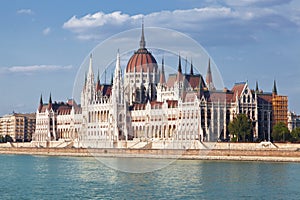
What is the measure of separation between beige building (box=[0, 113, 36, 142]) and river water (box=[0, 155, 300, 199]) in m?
84.7

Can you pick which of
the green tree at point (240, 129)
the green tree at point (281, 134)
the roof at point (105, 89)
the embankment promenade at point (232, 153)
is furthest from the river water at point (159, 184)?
the roof at point (105, 89)

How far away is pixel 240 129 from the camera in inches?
3150

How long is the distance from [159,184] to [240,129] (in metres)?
41.2

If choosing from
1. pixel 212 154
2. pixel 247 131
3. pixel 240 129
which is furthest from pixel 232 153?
pixel 247 131

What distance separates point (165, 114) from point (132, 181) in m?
49.9

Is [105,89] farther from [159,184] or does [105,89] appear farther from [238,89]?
[159,184]

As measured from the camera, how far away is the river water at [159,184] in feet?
116

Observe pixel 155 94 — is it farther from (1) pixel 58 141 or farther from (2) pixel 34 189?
(2) pixel 34 189

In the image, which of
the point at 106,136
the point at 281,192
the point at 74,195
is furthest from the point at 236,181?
the point at 106,136

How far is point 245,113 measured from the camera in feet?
294

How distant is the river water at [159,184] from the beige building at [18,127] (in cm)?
8466

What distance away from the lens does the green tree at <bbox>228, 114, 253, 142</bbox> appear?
79.9m

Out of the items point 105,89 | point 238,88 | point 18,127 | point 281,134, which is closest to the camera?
point 281,134

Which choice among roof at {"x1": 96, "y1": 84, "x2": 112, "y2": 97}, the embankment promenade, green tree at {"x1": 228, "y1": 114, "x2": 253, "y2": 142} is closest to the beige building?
roof at {"x1": 96, "y1": 84, "x2": 112, "y2": 97}
